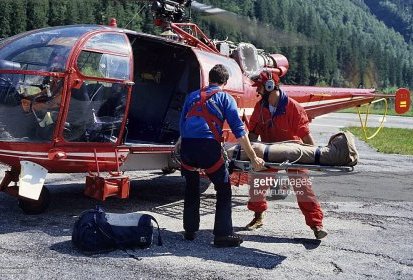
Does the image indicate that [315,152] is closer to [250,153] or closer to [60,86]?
[250,153]

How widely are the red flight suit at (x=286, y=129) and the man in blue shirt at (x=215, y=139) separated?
2.48ft

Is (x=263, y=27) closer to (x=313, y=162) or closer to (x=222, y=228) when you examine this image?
(x=313, y=162)

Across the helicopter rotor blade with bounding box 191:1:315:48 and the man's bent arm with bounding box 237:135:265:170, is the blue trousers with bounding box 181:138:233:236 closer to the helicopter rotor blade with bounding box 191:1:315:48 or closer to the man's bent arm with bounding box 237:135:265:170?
the man's bent arm with bounding box 237:135:265:170

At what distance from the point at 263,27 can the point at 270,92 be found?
2843mm

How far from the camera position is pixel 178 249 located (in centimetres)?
529

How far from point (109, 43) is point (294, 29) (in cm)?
620

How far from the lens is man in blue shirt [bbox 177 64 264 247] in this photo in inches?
208

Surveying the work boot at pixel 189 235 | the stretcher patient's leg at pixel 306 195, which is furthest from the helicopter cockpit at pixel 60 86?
the stretcher patient's leg at pixel 306 195

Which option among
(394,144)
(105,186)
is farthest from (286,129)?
(394,144)

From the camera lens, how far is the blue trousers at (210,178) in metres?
5.32

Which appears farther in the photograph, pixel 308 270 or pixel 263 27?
pixel 263 27

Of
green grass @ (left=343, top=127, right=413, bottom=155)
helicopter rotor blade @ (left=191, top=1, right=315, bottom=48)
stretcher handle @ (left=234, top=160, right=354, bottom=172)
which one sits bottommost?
green grass @ (left=343, top=127, right=413, bottom=155)

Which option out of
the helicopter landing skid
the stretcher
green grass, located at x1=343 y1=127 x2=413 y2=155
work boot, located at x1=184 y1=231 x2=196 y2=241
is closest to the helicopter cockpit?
the helicopter landing skid

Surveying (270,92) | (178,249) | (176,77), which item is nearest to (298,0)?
(176,77)
